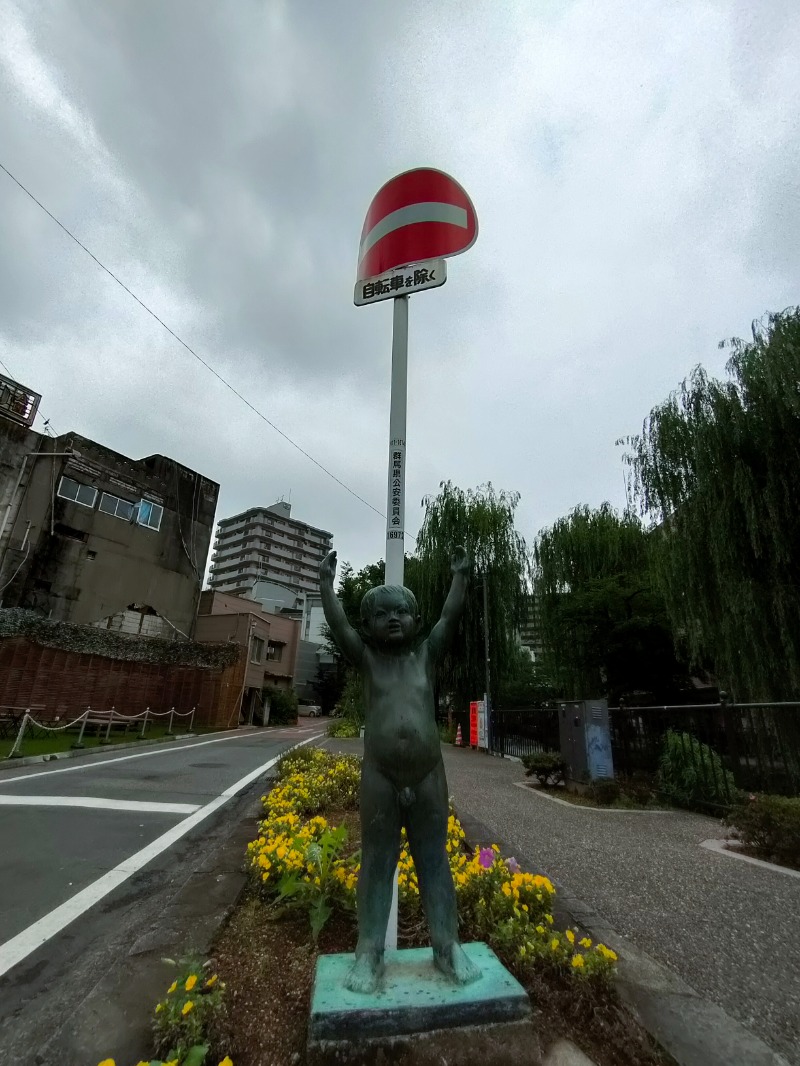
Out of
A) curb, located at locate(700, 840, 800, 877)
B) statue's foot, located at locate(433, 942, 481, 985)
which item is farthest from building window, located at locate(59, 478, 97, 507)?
statue's foot, located at locate(433, 942, 481, 985)

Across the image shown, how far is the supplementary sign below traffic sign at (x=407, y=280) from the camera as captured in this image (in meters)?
3.22

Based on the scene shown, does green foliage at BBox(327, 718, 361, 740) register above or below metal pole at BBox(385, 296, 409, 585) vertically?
below

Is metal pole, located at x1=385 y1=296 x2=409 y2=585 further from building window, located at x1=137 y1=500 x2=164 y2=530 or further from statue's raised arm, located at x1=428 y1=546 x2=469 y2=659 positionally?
building window, located at x1=137 y1=500 x2=164 y2=530

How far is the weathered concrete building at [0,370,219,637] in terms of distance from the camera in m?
20.8

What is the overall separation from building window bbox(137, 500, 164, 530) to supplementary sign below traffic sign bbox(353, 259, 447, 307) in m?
25.5

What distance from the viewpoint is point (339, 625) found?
236 centimetres

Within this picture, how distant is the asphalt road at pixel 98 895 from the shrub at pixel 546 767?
4.55m

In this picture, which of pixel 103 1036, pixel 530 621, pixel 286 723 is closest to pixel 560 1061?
pixel 103 1036

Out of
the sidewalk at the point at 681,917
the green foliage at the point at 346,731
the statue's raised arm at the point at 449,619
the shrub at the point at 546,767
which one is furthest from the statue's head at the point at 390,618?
the green foliage at the point at 346,731

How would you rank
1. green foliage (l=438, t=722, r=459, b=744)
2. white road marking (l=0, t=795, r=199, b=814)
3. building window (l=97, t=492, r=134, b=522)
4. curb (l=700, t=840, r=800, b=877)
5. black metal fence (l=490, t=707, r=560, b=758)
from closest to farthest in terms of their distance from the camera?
1. curb (l=700, t=840, r=800, b=877)
2. white road marking (l=0, t=795, r=199, b=814)
3. black metal fence (l=490, t=707, r=560, b=758)
4. green foliage (l=438, t=722, r=459, b=744)
5. building window (l=97, t=492, r=134, b=522)

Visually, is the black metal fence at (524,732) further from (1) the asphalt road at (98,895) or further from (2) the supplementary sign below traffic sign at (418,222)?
(2) the supplementary sign below traffic sign at (418,222)

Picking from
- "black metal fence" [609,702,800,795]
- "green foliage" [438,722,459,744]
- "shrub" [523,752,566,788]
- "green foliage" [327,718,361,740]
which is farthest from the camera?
"green foliage" [438,722,459,744]

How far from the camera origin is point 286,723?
33062 millimetres

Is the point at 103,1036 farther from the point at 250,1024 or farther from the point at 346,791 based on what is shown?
the point at 346,791
